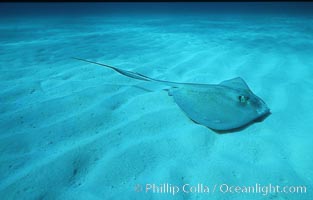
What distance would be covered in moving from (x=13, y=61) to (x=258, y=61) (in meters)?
5.18

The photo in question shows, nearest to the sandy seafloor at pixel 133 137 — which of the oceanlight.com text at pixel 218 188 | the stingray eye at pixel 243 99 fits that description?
the oceanlight.com text at pixel 218 188

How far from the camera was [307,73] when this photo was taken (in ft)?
11.5

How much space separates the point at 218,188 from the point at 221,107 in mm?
889

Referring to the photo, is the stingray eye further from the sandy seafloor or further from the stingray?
the sandy seafloor

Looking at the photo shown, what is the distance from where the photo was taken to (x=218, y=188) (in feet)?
5.25

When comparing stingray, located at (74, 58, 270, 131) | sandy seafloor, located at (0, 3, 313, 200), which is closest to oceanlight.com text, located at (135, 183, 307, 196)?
sandy seafloor, located at (0, 3, 313, 200)

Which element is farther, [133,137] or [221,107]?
[221,107]

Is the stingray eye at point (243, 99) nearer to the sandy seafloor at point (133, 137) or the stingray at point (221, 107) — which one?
the stingray at point (221, 107)

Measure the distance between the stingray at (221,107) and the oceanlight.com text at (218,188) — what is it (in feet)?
1.86

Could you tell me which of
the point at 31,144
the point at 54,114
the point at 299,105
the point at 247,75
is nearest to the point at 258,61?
the point at 247,75

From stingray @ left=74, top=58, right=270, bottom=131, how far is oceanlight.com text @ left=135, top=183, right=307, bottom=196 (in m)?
0.57

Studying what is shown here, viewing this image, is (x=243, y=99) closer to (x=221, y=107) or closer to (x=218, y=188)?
(x=221, y=107)

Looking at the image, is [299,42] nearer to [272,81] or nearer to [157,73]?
[272,81]

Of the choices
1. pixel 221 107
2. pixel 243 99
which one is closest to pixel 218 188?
pixel 221 107
